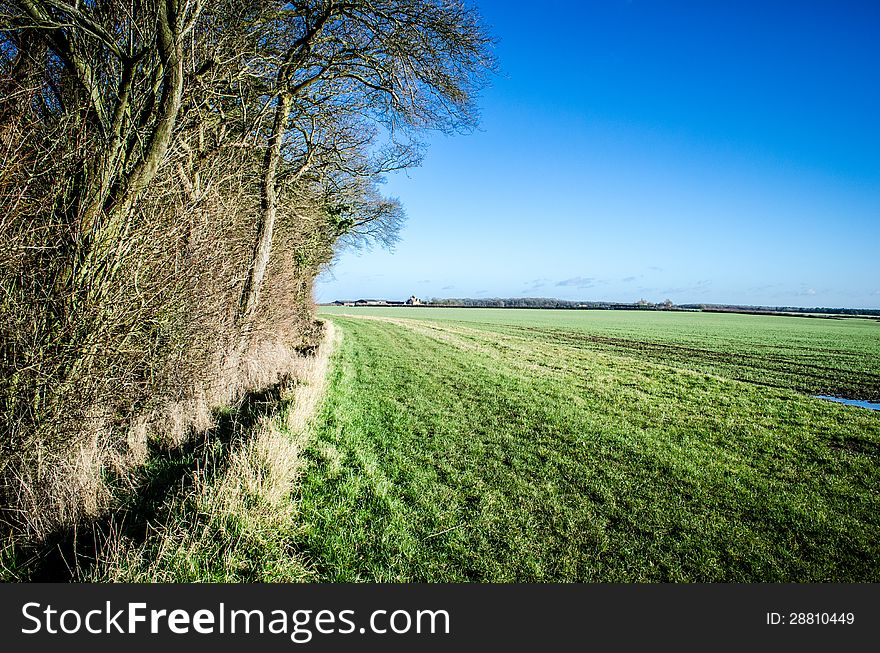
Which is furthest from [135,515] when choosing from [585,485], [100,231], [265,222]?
[265,222]

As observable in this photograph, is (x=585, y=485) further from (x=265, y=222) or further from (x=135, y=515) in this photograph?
(x=265, y=222)

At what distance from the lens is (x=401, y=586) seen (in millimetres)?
3355

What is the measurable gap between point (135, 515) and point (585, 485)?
517 cm

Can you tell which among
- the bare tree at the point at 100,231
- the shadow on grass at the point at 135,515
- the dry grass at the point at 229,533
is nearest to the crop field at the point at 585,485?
the dry grass at the point at 229,533

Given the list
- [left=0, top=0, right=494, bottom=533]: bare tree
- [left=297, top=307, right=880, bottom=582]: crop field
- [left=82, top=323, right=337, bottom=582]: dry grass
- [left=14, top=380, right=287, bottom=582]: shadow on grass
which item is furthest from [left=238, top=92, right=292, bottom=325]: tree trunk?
[left=82, top=323, right=337, bottom=582]: dry grass

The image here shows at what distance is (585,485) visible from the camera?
Answer: 18.1 ft

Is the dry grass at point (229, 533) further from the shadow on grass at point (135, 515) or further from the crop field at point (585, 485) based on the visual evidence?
the crop field at point (585, 485)

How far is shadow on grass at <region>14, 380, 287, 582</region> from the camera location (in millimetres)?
3486

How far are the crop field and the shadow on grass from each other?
1265 mm

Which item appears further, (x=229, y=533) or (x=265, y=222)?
(x=265, y=222)

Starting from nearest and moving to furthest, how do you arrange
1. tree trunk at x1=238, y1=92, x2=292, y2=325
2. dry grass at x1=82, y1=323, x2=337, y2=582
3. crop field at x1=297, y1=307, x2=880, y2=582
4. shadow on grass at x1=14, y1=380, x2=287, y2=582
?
dry grass at x1=82, y1=323, x2=337, y2=582 < shadow on grass at x1=14, y1=380, x2=287, y2=582 < crop field at x1=297, y1=307, x2=880, y2=582 < tree trunk at x1=238, y1=92, x2=292, y2=325

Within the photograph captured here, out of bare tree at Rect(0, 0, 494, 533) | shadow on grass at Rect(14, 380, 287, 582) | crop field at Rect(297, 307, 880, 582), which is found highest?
bare tree at Rect(0, 0, 494, 533)

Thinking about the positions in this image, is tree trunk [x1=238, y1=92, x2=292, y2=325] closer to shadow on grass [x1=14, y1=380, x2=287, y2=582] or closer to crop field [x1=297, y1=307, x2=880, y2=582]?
crop field [x1=297, y1=307, x2=880, y2=582]

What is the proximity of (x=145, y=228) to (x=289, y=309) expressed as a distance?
10053 mm
